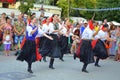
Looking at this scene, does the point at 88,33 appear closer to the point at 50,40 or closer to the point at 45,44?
the point at 50,40

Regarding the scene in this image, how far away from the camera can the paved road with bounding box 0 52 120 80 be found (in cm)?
1033

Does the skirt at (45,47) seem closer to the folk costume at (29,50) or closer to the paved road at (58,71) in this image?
the paved road at (58,71)

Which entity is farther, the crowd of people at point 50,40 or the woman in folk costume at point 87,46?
the woman in folk costume at point 87,46

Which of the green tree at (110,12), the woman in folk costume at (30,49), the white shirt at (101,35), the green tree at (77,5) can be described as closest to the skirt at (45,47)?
the woman in folk costume at (30,49)

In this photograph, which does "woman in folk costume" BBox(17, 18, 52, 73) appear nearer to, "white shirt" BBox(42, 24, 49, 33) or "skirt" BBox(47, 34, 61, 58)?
"skirt" BBox(47, 34, 61, 58)

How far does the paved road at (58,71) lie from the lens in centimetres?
1033

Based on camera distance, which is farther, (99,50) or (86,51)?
(99,50)

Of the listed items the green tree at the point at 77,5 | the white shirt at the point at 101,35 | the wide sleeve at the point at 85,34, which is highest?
the wide sleeve at the point at 85,34

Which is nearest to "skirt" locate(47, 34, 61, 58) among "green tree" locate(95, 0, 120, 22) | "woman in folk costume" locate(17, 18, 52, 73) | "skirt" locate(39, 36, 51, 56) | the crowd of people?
the crowd of people

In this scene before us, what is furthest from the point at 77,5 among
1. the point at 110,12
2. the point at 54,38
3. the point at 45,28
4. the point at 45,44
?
the point at 54,38

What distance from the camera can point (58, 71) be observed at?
1138cm

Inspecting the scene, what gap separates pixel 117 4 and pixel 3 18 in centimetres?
3145

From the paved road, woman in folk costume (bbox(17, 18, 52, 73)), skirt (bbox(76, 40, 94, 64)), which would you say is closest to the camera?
the paved road

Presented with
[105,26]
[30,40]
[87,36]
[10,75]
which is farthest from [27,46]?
[105,26]
